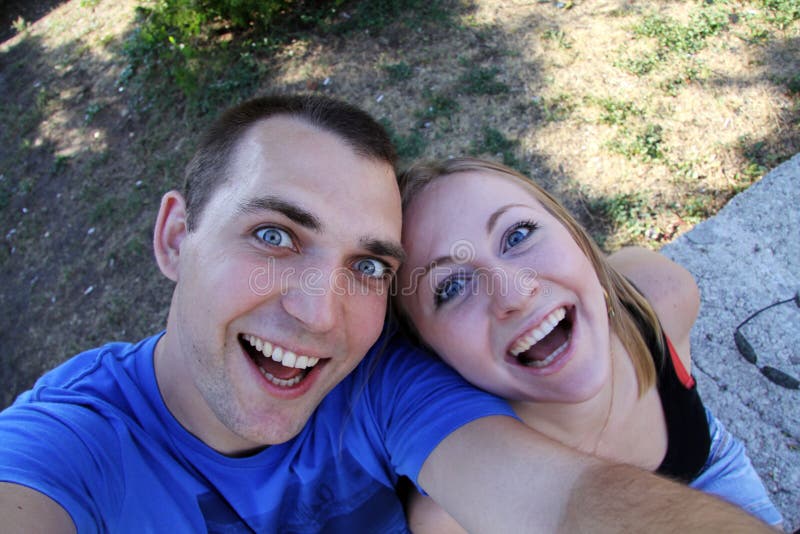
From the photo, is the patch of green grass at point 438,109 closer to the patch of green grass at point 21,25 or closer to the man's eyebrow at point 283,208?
the man's eyebrow at point 283,208

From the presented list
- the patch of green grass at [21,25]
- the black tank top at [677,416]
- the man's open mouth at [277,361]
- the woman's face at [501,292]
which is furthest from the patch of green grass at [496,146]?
the patch of green grass at [21,25]

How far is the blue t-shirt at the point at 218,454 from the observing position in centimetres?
143

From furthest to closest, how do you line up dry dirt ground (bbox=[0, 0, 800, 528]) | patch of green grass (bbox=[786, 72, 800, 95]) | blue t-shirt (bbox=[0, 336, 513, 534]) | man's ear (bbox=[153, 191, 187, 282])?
patch of green grass (bbox=[786, 72, 800, 95]) < dry dirt ground (bbox=[0, 0, 800, 528]) < man's ear (bbox=[153, 191, 187, 282]) < blue t-shirt (bbox=[0, 336, 513, 534])

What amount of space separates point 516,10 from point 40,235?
543cm

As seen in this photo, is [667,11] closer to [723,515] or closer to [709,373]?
[709,373]

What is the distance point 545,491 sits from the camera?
1289mm

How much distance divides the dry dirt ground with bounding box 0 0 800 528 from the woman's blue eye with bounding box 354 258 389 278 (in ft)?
7.40

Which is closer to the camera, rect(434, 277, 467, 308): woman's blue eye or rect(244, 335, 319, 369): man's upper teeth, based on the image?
rect(244, 335, 319, 369): man's upper teeth

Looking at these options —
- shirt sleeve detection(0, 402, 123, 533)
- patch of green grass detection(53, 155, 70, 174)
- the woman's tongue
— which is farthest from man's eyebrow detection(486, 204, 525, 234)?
patch of green grass detection(53, 155, 70, 174)

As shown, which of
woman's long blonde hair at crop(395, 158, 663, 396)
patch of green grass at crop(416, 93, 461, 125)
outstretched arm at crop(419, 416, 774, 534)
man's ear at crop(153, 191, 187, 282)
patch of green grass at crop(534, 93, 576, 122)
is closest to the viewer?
outstretched arm at crop(419, 416, 774, 534)

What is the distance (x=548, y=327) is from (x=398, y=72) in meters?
3.86

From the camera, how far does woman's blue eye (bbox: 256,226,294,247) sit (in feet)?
5.46

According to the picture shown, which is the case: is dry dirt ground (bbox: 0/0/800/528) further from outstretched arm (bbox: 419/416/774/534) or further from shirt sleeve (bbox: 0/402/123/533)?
shirt sleeve (bbox: 0/402/123/533)

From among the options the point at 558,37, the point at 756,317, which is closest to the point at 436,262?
the point at 756,317
